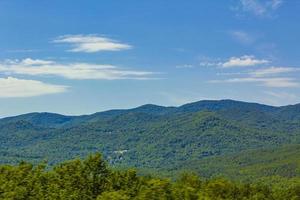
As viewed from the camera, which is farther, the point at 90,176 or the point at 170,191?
the point at 90,176

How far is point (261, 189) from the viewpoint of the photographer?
128750mm

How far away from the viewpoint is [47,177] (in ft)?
250

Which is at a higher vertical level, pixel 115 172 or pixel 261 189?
pixel 115 172

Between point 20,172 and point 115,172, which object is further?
point 115,172

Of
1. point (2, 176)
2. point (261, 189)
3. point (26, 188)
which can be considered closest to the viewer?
point (26, 188)

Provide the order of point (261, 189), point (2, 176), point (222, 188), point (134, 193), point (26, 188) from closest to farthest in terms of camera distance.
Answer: point (26, 188) < point (2, 176) < point (134, 193) < point (222, 188) < point (261, 189)

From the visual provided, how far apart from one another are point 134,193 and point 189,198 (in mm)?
11947

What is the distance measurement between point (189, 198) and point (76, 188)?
17.5 m

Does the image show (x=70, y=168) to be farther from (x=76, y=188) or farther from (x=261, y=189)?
(x=261, y=189)

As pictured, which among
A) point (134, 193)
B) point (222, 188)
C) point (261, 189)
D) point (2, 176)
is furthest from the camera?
point (261, 189)

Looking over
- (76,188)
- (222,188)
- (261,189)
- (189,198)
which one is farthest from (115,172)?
(261,189)

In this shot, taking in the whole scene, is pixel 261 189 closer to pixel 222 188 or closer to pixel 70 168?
pixel 222 188

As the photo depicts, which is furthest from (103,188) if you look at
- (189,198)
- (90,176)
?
(189,198)

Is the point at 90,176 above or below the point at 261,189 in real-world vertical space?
above
